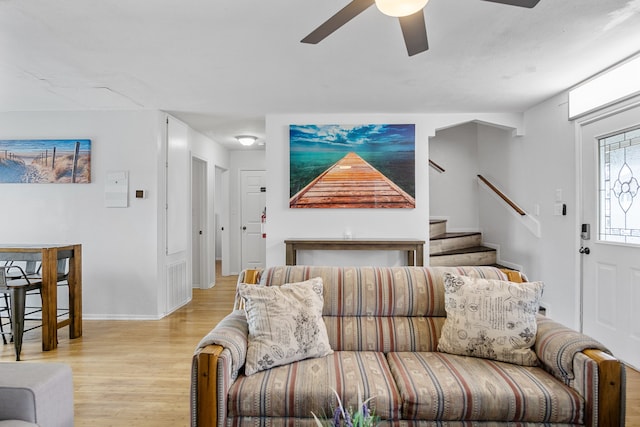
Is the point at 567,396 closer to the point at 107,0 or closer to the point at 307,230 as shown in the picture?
the point at 107,0

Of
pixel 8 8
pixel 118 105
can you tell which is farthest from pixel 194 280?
pixel 8 8

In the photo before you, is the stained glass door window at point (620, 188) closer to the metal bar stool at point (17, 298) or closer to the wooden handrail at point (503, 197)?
the wooden handrail at point (503, 197)

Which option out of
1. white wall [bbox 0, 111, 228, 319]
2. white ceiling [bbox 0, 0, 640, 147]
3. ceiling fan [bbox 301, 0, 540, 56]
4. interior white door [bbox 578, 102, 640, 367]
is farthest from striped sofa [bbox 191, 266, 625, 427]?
white wall [bbox 0, 111, 228, 319]

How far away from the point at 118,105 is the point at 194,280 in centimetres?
297

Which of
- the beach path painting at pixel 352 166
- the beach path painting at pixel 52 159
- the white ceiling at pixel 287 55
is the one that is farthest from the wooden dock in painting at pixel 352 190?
the beach path painting at pixel 52 159

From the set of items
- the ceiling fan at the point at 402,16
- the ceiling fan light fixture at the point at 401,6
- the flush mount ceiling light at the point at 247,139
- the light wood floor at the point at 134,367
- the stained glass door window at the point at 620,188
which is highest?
the flush mount ceiling light at the point at 247,139

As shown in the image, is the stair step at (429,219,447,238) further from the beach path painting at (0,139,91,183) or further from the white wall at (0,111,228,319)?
the beach path painting at (0,139,91,183)

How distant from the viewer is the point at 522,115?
454cm

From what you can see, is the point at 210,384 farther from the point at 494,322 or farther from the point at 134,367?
the point at 134,367

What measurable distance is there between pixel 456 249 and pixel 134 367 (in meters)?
4.06

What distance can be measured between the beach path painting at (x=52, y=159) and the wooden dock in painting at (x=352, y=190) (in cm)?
236

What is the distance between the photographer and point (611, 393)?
154 cm

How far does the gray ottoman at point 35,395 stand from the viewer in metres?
1.40

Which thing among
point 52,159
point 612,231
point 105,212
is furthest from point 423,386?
point 52,159
